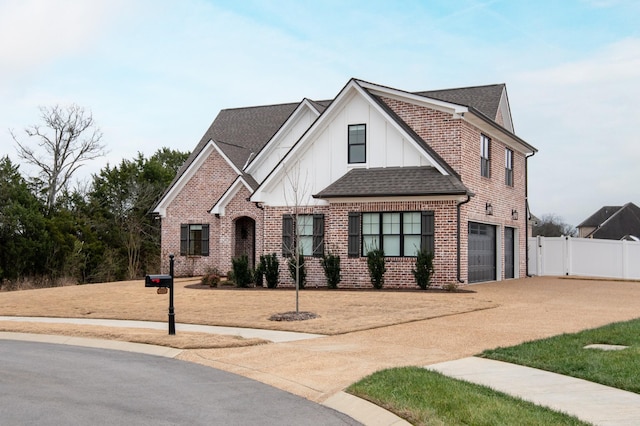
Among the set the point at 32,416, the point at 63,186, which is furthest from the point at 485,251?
the point at 63,186

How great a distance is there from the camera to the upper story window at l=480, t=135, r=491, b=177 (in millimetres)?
28422

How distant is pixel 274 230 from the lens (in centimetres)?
2806

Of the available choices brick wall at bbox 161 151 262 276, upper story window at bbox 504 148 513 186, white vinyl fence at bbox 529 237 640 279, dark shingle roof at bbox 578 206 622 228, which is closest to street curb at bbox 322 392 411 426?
brick wall at bbox 161 151 262 276

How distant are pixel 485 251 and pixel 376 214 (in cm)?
606

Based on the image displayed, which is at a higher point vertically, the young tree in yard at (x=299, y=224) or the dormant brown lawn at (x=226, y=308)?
the young tree in yard at (x=299, y=224)

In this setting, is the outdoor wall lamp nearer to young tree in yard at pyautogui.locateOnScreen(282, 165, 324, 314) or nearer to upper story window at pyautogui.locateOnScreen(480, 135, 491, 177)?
upper story window at pyautogui.locateOnScreen(480, 135, 491, 177)

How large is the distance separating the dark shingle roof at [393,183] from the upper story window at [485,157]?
372 centimetres

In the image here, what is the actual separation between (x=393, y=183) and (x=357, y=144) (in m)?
2.66

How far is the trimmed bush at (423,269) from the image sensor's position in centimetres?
2445

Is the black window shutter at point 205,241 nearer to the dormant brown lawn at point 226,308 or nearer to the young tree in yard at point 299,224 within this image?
the dormant brown lawn at point 226,308

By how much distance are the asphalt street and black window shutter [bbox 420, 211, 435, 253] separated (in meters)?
14.4

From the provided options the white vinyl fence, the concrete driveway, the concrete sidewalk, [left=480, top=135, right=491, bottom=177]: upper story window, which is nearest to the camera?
the concrete sidewalk

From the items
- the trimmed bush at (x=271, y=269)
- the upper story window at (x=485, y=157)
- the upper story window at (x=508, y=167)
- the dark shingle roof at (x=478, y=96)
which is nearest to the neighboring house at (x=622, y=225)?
the upper story window at (x=508, y=167)

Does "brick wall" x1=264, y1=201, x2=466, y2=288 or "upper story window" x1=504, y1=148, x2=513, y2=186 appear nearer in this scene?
"brick wall" x1=264, y1=201, x2=466, y2=288
